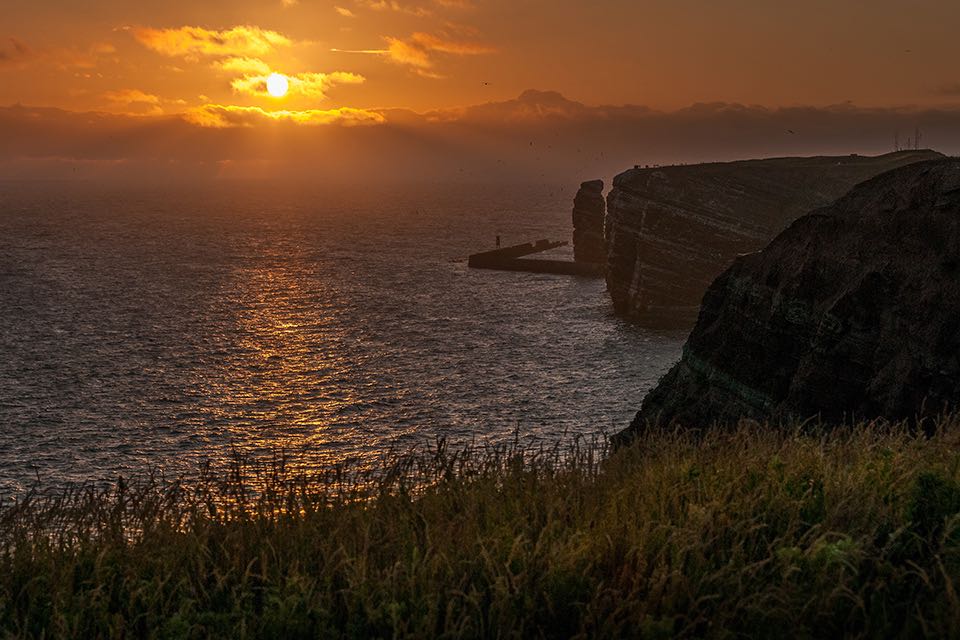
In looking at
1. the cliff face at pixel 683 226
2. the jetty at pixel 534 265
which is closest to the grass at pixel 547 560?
the cliff face at pixel 683 226

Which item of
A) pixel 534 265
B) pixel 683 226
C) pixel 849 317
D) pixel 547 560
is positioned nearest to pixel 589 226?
pixel 534 265

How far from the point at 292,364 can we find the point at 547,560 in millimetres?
56300

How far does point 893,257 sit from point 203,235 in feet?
589

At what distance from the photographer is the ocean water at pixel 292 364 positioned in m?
43.4

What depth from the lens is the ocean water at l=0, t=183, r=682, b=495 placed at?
43.4 metres

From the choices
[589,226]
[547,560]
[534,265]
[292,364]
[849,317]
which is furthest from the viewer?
[589,226]

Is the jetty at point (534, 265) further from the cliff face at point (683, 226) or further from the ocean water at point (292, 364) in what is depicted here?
the cliff face at point (683, 226)

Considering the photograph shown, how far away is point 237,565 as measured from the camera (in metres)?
8.55

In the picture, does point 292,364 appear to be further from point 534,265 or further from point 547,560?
point 534,265

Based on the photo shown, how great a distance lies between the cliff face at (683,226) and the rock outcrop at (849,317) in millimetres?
56340

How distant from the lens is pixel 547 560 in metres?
7.38

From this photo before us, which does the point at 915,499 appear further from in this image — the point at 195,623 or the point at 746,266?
the point at 746,266

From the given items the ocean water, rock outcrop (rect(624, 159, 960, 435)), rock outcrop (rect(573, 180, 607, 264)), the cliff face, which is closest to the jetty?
the ocean water

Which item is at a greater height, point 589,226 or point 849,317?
point 849,317
